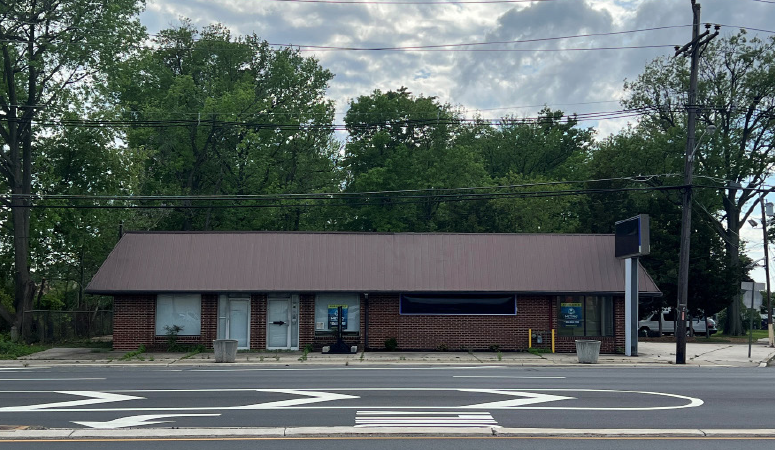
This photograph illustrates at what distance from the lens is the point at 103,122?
34.6m

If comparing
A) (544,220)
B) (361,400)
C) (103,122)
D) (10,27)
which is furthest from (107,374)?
(544,220)

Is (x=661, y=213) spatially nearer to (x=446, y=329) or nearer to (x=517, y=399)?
(x=446, y=329)

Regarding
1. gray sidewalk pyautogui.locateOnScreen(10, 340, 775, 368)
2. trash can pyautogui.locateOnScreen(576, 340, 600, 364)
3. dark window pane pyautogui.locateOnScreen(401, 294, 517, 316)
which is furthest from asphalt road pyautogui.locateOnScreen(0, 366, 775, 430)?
dark window pane pyautogui.locateOnScreen(401, 294, 517, 316)

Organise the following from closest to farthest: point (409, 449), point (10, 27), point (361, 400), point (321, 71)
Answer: point (409, 449)
point (361, 400)
point (10, 27)
point (321, 71)

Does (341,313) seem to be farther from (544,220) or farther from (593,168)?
(593,168)

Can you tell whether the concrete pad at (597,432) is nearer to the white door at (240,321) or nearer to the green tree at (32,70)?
the white door at (240,321)

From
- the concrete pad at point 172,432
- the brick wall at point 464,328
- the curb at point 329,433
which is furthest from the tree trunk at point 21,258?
the concrete pad at point 172,432

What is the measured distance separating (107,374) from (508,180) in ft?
146

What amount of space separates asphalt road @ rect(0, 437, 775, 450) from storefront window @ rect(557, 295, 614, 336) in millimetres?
19339

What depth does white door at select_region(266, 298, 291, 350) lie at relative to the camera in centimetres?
3012

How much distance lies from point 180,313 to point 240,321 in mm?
2373

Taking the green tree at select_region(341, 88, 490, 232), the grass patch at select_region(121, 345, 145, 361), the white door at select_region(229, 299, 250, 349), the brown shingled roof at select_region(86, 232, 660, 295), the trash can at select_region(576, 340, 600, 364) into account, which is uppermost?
the green tree at select_region(341, 88, 490, 232)

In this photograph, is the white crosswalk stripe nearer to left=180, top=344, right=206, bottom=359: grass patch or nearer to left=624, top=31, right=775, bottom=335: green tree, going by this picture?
left=180, top=344, right=206, bottom=359: grass patch

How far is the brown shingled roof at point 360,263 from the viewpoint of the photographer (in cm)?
2964
